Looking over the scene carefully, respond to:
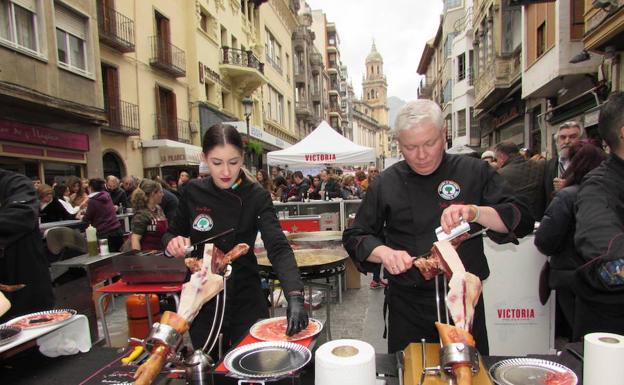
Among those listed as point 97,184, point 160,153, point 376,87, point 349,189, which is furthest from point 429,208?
point 376,87

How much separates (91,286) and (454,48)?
27.8 m

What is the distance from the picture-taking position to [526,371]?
135 cm

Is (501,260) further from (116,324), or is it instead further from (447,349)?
(116,324)

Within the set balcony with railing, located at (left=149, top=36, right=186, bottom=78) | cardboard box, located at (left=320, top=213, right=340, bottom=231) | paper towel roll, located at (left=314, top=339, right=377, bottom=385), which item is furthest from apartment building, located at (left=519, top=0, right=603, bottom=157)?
balcony with railing, located at (left=149, top=36, right=186, bottom=78)

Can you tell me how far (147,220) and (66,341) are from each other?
3420mm

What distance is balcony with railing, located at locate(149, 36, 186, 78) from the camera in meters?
15.3

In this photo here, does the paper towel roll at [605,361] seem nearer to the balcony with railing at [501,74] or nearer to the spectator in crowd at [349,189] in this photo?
the spectator in crowd at [349,189]

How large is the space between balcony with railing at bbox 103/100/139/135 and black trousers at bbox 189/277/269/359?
12443 millimetres

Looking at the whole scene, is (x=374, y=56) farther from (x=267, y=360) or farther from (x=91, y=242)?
(x=267, y=360)

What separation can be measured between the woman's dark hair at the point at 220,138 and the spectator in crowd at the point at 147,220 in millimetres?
3330

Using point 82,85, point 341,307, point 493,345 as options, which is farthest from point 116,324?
point 82,85

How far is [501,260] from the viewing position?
3.41m

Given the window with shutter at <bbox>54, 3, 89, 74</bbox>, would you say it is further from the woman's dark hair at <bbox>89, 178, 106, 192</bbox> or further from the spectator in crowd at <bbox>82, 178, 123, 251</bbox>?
the spectator in crowd at <bbox>82, 178, 123, 251</bbox>

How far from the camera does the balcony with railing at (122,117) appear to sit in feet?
43.4
